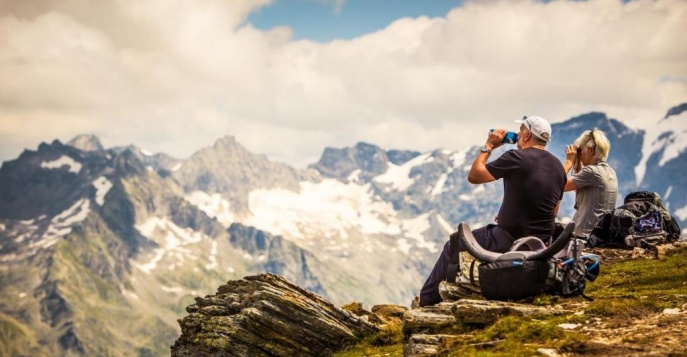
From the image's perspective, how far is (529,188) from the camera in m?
16.7

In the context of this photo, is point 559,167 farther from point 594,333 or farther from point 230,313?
point 230,313

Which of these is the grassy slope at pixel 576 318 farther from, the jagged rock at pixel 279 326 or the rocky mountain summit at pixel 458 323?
A: the jagged rock at pixel 279 326

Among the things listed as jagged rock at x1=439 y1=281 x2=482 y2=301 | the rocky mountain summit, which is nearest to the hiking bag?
the rocky mountain summit

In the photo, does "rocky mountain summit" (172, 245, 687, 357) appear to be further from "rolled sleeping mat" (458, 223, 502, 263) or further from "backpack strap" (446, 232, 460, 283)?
"rolled sleeping mat" (458, 223, 502, 263)

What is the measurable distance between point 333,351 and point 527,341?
9.22 metres

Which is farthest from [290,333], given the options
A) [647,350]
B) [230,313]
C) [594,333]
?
[647,350]

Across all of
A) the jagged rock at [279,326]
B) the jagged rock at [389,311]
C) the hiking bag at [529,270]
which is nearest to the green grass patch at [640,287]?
the hiking bag at [529,270]

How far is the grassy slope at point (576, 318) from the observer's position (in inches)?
524

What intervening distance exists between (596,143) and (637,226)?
3784 mm

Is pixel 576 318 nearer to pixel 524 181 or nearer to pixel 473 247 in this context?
pixel 473 247

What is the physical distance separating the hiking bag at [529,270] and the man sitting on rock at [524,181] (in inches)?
32.1

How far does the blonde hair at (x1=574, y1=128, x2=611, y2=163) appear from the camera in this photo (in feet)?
74.8

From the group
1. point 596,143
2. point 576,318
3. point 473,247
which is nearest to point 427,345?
point 473,247

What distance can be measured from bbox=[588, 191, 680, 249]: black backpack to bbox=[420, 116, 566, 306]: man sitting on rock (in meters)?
7.85
